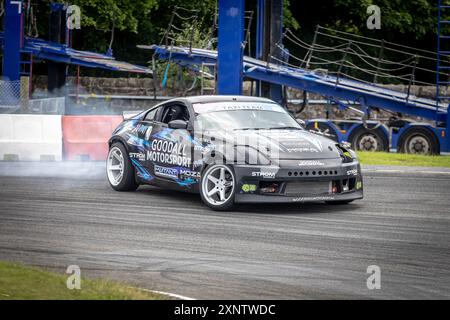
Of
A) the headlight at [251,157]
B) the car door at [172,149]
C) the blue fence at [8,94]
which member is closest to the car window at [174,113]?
the car door at [172,149]

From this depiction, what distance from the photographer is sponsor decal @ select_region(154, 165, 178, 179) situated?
1336cm

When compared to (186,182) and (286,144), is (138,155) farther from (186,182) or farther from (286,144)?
(286,144)

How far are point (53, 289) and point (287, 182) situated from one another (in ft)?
16.8

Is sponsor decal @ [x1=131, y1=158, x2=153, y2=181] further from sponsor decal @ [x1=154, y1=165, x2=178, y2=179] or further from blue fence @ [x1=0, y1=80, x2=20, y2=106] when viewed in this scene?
blue fence @ [x1=0, y1=80, x2=20, y2=106]

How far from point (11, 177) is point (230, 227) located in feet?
20.6

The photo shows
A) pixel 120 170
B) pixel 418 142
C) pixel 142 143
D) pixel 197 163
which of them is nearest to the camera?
pixel 197 163

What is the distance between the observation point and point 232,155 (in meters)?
12.4

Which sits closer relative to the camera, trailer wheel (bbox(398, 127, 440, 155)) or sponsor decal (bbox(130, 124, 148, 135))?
sponsor decal (bbox(130, 124, 148, 135))

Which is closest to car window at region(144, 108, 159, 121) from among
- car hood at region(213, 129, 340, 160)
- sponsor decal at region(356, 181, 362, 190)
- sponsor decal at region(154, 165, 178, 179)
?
sponsor decal at region(154, 165, 178, 179)

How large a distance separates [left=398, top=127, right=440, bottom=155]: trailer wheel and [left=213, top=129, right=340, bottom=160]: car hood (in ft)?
37.1

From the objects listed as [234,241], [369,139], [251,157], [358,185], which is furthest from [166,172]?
[369,139]

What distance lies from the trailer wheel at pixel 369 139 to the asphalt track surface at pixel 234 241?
9133mm

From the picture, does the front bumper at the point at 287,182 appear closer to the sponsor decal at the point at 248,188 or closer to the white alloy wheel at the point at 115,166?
the sponsor decal at the point at 248,188
